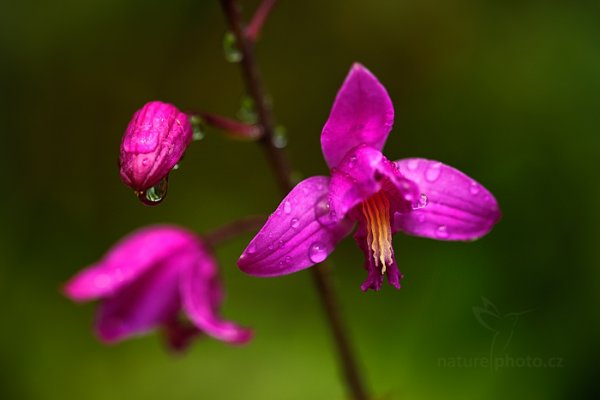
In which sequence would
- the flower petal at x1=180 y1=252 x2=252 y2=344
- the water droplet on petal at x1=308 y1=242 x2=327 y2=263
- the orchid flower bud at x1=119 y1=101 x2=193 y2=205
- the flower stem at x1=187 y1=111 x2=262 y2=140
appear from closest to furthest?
the orchid flower bud at x1=119 y1=101 x2=193 y2=205 < the water droplet on petal at x1=308 y1=242 x2=327 y2=263 < the flower stem at x1=187 y1=111 x2=262 y2=140 < the flower petal at x1=180 y1=252 x2=252 y2=344

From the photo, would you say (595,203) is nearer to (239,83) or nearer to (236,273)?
(236,273)

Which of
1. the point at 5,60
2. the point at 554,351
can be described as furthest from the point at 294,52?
the point at 554,351

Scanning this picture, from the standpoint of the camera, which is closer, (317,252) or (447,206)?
(317,252)

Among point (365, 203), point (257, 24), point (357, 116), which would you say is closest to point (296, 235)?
point (365, 203)

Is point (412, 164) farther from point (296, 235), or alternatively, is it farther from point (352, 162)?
point (296, 235)

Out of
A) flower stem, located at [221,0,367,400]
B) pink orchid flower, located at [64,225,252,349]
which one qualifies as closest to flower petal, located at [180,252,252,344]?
pink orchid flower, located at [64,225,252,349]

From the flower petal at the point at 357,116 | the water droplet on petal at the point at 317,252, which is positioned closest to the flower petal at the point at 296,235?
the water droplet on petal at the point at 317,252

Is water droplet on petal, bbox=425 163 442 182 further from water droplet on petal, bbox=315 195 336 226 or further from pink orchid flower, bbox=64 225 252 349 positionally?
pink orchid flower, bbox=64 225 252 349
